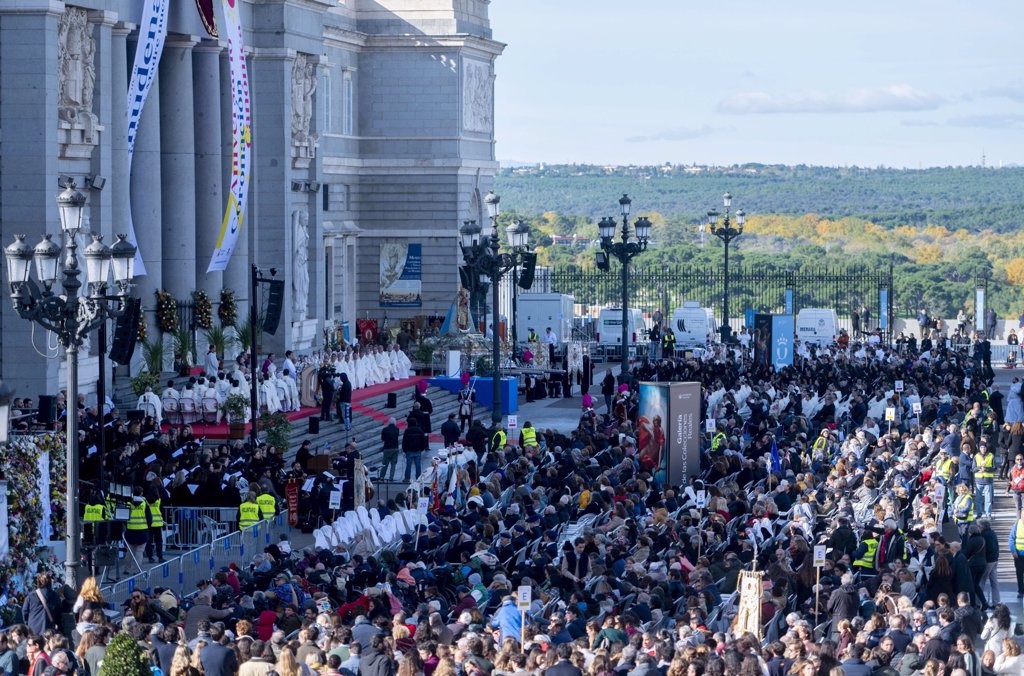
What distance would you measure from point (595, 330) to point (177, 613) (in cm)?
4626

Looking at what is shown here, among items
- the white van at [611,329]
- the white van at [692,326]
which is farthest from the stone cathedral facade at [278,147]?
the white van at [692,326]

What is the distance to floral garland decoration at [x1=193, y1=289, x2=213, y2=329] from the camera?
41312mm

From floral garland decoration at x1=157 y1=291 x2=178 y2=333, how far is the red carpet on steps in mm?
3227

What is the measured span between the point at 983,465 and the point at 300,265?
2333 cm

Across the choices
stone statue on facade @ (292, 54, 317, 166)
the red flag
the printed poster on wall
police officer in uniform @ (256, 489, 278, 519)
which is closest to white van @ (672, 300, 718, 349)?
the printed poster on wall

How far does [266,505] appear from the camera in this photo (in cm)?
2722

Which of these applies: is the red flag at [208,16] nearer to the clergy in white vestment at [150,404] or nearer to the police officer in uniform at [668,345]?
the clergy in white vestment at [150,404]

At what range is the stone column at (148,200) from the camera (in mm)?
39375

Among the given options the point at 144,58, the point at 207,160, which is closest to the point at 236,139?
the point at 207,160

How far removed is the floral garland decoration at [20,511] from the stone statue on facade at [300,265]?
25.3 m

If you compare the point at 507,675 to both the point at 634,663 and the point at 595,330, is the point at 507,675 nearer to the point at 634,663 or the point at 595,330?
the point at 634,663

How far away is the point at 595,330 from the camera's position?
6600cm

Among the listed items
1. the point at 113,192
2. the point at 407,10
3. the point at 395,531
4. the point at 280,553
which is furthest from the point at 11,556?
the point at 407,10

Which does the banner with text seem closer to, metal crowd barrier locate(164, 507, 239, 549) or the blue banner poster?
metal crowd barrier locate(164, 507, 239, 549)
